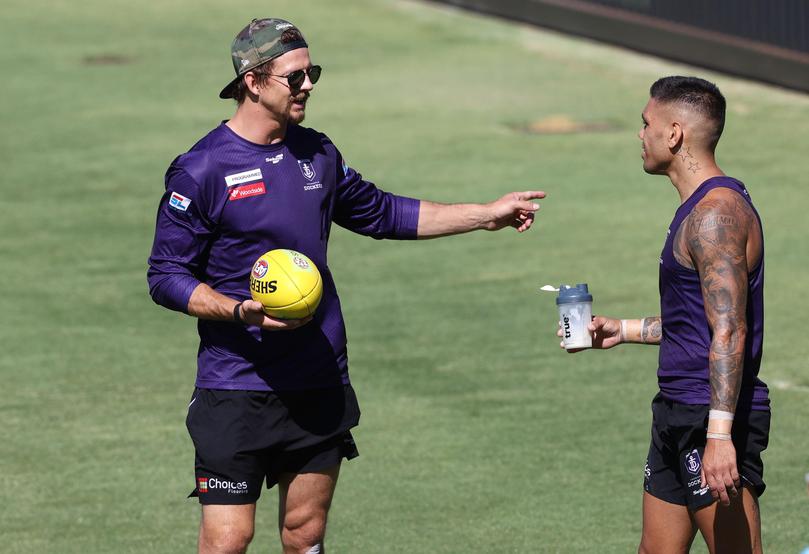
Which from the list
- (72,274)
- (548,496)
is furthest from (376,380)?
(72,274)

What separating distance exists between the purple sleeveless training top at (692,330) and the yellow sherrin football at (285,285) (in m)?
1.38

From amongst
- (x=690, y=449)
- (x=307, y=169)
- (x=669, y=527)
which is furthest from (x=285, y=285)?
(x=669, y=527)

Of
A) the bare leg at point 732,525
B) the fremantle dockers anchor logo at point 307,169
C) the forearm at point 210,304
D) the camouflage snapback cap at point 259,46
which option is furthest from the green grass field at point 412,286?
the camouflage snapback cap at point 259,46

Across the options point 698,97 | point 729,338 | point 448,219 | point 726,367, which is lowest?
point 726,367

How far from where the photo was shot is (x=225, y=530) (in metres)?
6.41

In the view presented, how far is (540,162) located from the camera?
16859 mm

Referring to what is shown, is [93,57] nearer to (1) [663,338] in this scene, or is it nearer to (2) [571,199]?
(2) [571,199]

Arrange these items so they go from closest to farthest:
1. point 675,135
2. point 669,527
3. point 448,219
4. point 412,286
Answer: point 675,135, point 669,527, point 448,219, point 412,286

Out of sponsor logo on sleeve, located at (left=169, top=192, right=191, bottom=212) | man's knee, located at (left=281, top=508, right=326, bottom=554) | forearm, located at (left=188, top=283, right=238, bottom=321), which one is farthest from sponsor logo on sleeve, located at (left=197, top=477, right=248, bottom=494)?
sponsor logo on sleeve, located at (left=169, top=192, right=191, bottom=212)

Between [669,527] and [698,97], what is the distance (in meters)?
1.69

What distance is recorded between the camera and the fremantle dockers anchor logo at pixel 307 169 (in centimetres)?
654

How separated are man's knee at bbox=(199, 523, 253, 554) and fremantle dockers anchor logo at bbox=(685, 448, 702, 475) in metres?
1.82

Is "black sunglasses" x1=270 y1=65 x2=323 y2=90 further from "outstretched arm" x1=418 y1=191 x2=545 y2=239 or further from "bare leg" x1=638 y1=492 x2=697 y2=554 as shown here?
"bare leg" x1=638 y1=492 x2=697 y2=554

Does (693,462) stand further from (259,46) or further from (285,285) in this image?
(259,46)
